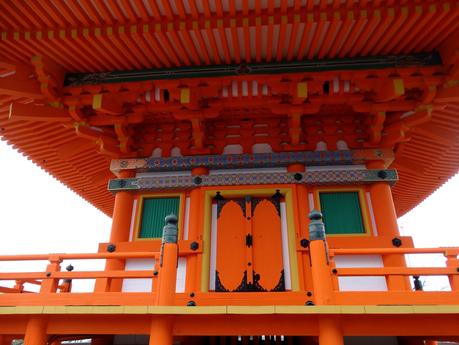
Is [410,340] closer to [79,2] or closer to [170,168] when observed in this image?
[170,168]

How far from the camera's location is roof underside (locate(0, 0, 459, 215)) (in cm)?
514

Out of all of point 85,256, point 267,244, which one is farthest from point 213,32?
point 85,256

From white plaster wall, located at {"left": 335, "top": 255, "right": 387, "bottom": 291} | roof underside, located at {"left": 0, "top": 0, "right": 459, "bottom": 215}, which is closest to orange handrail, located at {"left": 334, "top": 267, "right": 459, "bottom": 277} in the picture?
white plaster wall, located at {"left": 335, "top": 255, "right": 387, "bottom": 291}

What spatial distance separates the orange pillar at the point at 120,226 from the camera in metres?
6.49

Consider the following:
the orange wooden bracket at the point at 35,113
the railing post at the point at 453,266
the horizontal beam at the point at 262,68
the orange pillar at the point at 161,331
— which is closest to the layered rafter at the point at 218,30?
the horizontal beam at the point at 262,68

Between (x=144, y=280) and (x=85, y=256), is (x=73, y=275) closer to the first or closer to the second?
(x=85, y=256)

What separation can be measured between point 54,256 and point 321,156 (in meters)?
4.95

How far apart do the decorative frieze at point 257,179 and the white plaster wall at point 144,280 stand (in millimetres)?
1445

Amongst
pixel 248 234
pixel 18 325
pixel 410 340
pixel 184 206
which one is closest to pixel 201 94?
pixel 184 206

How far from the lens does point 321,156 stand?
22.7 feet

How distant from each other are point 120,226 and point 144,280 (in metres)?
1.15

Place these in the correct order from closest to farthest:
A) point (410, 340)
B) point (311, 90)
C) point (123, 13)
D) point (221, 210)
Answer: point (123, 13) < point (410, 340) < point (311, 90) < point (221, 210)

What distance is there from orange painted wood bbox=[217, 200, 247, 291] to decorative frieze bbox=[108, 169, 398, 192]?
1.74ft

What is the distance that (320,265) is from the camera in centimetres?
416
